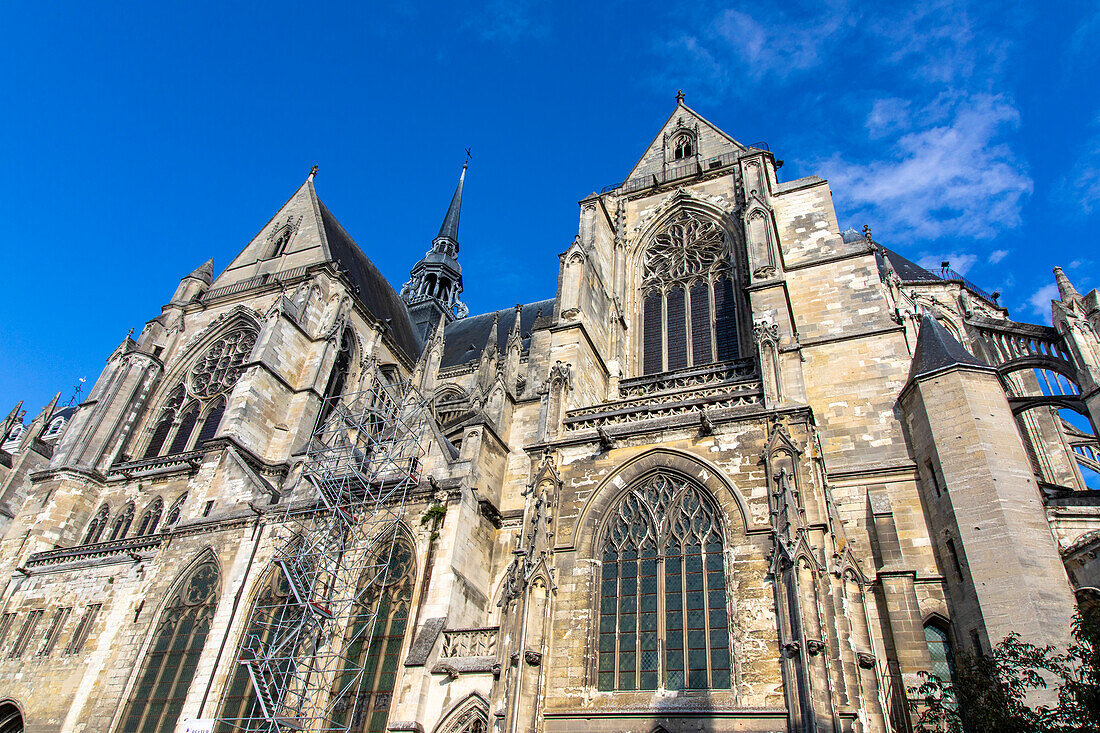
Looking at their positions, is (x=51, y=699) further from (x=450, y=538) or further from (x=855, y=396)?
(x=855, y=396)

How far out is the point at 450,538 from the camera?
1270 centimetres

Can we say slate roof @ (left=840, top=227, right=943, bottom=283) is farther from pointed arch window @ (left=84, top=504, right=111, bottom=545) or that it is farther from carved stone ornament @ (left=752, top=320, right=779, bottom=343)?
pointed arch window @ (left=84, top=504, right=111, bottom=545)

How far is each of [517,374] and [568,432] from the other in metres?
4.83

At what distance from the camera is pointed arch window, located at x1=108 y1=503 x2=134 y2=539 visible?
59.4 ft

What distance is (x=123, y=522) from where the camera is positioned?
18344 millimetres

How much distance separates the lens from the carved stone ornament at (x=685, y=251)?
1798 cm

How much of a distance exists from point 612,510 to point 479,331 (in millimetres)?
17281

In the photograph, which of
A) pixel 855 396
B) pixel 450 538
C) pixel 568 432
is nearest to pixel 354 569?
pixel 450 538

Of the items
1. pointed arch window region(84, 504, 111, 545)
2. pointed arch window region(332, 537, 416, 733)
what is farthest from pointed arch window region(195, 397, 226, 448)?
pointed arch window region(332, 537, 416, 733)

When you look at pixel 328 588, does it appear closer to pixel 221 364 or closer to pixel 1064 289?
pixel 221 364

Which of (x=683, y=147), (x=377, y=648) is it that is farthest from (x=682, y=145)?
(x=377, y=648)

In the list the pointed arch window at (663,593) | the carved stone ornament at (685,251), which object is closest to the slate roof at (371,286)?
the carved stone ornament at (685,251)

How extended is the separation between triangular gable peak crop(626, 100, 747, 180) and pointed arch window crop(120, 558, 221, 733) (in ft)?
48.6

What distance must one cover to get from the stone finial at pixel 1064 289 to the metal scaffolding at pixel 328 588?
13.9 m
